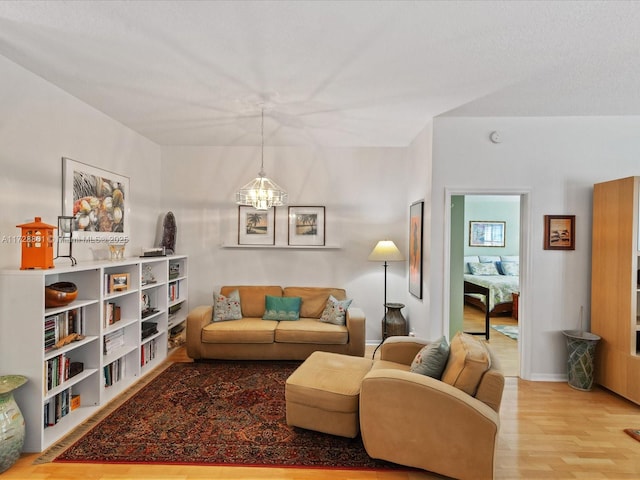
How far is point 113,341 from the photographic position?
3.42m

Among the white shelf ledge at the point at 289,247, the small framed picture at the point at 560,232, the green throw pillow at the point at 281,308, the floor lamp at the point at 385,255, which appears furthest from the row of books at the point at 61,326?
the small framed picture at the point at 560,232

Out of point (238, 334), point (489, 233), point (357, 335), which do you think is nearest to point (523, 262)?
point (357, 335)

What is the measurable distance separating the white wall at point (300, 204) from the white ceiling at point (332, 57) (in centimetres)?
116

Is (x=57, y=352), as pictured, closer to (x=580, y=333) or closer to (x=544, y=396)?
(x=544, y=396)

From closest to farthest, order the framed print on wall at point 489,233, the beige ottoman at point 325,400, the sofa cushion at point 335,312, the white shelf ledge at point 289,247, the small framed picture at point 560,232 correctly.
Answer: the beige ottoman at point 325,400 → the small framed picture at point 560,232 → the sofa cushion at point 335,312 → the white shelf ledge at point 289,247 → the framed print on wall at point 489,233

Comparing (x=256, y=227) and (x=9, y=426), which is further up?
(x=256, y=227)

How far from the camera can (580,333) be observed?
3.55m

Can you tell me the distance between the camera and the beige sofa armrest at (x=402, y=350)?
304cm

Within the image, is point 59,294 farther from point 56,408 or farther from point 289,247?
point 289,247

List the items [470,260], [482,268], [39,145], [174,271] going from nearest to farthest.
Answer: [39,145] → [174,271] → [482,268] → [470,260]

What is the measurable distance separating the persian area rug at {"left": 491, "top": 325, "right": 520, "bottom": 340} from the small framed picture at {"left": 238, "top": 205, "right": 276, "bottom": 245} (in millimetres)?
3886

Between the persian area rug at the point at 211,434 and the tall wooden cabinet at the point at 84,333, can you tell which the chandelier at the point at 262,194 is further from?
the persian area rug at the point at 211,434

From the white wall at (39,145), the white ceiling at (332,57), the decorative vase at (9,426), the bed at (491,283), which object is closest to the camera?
the white ceiling at (332,57)

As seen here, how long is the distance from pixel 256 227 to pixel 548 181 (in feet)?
11.6
